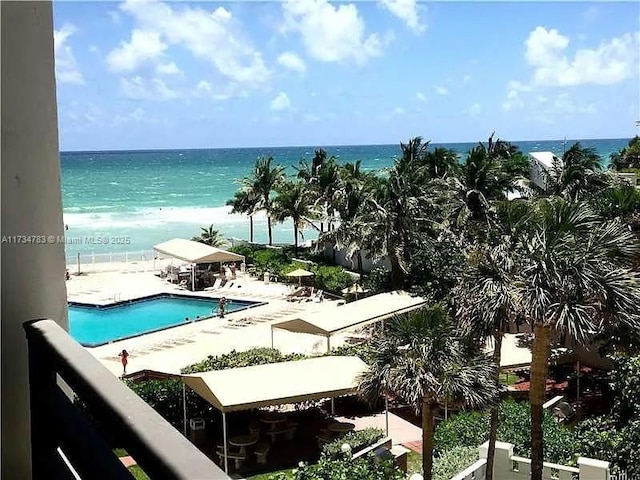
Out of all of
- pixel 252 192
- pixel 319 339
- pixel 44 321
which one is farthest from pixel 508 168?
pixel 44 321

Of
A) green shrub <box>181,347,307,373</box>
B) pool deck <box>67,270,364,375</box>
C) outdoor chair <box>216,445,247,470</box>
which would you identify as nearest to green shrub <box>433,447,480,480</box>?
outdoor chair <box>216,445,247,470</box>

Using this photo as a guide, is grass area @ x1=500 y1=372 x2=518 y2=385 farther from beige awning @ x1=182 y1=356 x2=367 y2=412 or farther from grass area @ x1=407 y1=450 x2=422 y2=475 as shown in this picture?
beige awning @ x1=182 y1=356 x2=367 y2=412

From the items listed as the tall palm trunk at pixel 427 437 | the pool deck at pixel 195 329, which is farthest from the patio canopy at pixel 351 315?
the tall palm trunk at pixel 427 437

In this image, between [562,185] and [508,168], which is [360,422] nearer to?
[562,185]

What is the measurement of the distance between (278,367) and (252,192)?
869 inches

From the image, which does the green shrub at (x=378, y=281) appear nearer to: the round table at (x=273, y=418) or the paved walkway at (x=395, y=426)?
the paved walkway at (x=395, y=426)

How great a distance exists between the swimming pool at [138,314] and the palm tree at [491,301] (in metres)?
11.8

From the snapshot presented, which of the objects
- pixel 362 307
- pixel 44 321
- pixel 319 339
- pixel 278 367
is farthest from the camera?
pixel 319 339

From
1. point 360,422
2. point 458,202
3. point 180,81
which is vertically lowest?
point 360,422

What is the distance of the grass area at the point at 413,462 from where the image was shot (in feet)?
34.2

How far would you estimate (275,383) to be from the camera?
35.1 ft

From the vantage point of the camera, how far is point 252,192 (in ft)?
108

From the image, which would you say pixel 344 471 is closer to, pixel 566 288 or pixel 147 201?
pixel 566 288

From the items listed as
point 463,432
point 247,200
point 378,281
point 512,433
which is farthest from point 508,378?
point 247,200
